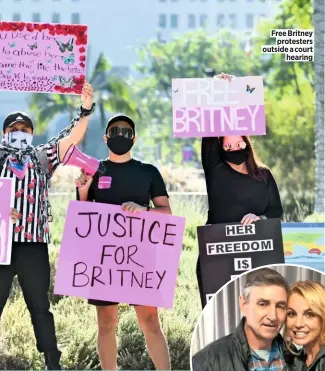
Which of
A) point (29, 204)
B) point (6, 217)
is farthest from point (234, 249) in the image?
point (6, 217)

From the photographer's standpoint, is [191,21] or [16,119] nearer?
[16,119]

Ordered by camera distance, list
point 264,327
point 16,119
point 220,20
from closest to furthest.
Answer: point 264,327
point 16,119
point 220,20

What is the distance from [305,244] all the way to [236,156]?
0.74 meters

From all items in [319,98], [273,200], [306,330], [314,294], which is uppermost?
[319,98]

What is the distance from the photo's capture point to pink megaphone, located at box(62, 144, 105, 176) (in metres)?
7.01

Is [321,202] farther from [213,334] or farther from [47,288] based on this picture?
[47,288]

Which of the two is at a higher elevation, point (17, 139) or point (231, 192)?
point (17, 139)

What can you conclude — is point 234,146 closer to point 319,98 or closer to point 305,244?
point 319,98

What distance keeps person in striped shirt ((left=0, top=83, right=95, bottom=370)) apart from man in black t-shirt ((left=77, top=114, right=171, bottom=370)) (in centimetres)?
22

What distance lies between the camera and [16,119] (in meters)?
6.97

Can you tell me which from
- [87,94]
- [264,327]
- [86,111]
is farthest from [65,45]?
[264,327]

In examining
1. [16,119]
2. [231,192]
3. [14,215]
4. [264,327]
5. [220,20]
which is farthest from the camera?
[220,20]

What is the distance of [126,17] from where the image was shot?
710cm

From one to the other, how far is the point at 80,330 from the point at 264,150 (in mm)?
1671
